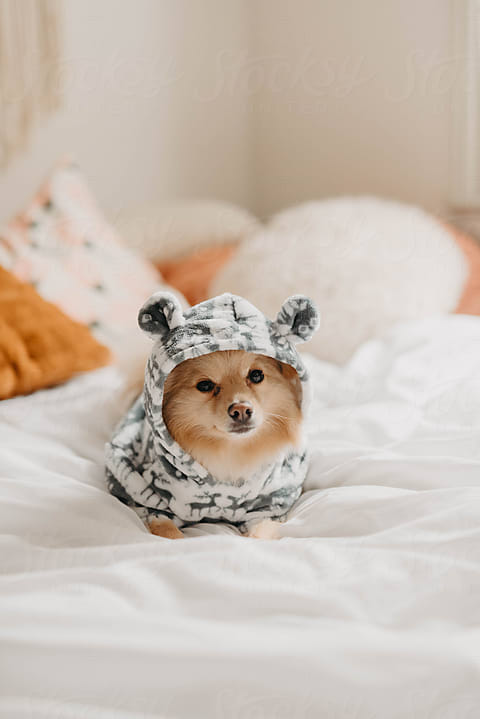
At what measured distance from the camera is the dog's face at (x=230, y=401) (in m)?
1.10

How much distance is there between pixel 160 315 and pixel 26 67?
68.8 inches

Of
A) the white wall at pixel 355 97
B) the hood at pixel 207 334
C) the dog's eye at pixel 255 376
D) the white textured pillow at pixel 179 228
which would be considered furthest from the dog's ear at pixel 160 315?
the white wall at pixel 355 97

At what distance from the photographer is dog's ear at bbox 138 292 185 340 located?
1084 mm

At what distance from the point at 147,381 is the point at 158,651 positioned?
0.48 m

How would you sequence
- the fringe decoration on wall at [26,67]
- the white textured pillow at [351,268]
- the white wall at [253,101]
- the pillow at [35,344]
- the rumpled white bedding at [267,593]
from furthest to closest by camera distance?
1. the white wall at [253,101]
2. the fringe decoration on wall at [26,67]
3. the white textured pillow at [351,268]
4. the pillow at [35,344]
5. the rumpled white bedding at [267,593]

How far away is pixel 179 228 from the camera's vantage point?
8.17 ft

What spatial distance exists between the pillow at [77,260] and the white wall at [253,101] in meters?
0.44

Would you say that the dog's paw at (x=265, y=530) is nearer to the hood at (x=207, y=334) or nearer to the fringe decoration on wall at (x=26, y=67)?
the hood at (x=207, y=334)

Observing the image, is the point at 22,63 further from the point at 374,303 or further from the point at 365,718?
the point at 365,718

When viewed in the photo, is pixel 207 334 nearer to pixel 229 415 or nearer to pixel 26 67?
pixel 229 415

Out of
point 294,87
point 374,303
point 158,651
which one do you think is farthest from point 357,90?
point 158,651

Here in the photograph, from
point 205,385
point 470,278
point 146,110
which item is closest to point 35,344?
point 205,385

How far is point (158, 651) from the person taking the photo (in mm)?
768

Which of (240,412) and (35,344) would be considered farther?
(35,344)
